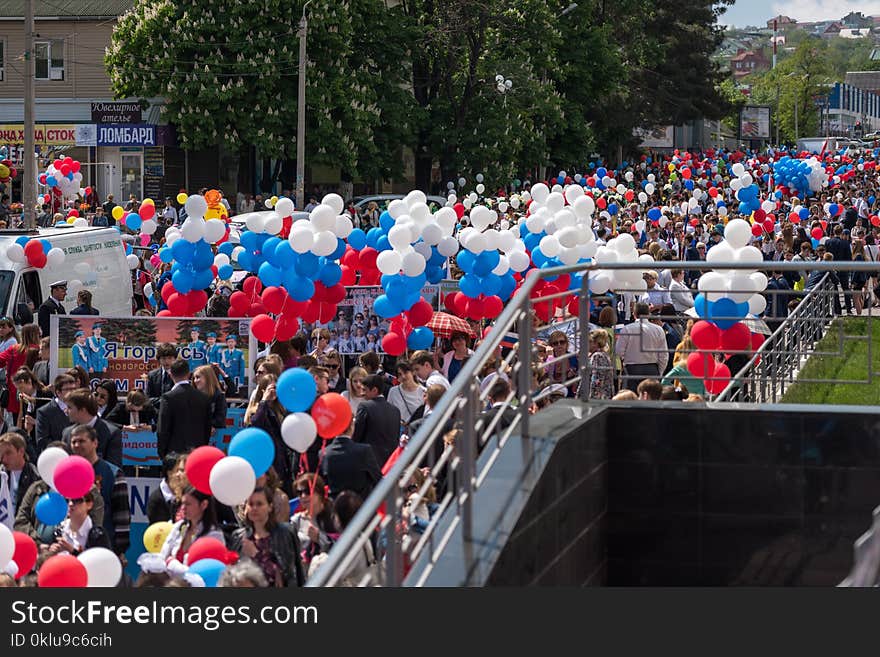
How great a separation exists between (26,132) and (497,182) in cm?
2241

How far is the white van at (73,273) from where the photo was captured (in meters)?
16.1

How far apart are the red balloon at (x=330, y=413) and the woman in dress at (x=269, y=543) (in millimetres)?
1064

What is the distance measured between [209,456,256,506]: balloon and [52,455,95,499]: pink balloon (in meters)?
0.86

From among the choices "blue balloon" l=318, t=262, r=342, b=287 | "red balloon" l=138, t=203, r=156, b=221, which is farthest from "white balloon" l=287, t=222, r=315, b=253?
"red balloon" l=138, t=203, r=156, b=221

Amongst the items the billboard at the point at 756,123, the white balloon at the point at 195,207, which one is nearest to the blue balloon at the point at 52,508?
the white balloon at the point at 195,207

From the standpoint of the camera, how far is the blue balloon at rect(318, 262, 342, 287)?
527 inches

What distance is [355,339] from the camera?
13750mm

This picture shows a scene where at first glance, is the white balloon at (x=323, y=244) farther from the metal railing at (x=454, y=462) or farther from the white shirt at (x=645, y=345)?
the metal railing at (x=454, y=462)

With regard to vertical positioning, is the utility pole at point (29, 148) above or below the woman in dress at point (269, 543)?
above

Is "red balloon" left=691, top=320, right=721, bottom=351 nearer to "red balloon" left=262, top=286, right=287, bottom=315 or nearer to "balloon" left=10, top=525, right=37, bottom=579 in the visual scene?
"balloon" left=10, top=525, right=37, bottom=579

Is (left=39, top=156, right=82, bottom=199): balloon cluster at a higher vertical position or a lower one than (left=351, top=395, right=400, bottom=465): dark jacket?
higher

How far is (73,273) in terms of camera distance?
17438 mm

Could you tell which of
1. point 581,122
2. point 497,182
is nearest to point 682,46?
point 581,122

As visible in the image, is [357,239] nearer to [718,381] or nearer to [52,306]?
[52,306]
